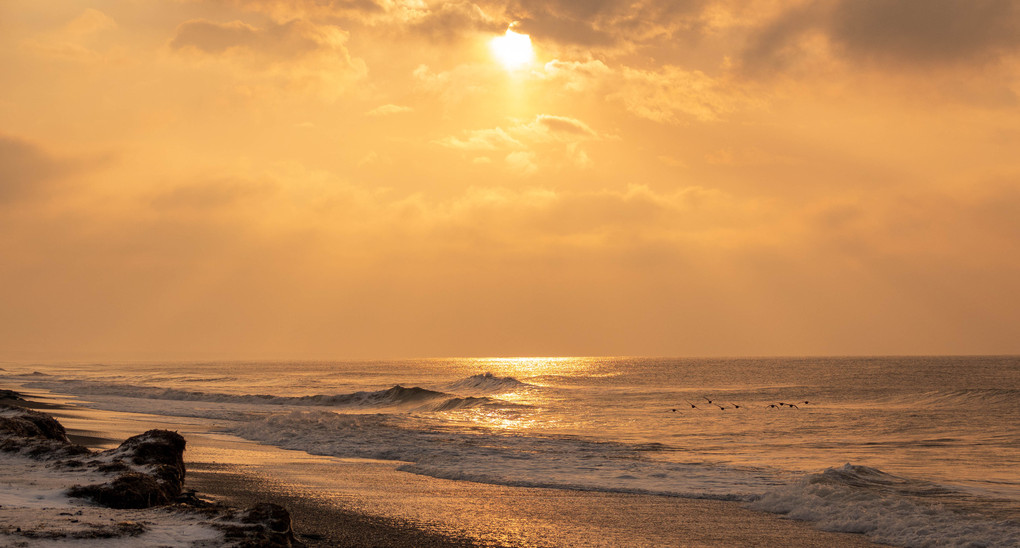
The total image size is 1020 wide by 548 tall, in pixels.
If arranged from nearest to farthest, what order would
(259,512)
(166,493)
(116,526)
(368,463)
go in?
(116,526), (259,512), (166,493), (368,463)

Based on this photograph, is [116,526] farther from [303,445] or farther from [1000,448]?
[1000,448]

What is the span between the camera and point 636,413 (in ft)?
135

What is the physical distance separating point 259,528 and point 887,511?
11.0 metres

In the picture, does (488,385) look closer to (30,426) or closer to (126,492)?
(30,426)

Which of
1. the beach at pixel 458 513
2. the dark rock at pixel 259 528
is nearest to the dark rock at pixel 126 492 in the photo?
the beach at pixel 458 513

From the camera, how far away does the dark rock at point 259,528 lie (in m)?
7.14

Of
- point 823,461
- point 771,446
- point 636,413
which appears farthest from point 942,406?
point 823,461

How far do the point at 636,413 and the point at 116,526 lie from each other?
119ft

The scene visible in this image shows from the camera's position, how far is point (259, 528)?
7.54 meters

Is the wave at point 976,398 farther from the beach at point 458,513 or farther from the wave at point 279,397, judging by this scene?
the beach at point 458,513

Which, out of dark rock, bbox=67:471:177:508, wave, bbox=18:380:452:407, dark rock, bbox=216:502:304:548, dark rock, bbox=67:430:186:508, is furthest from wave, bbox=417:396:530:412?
dark rock, bbox=216:502:304:548

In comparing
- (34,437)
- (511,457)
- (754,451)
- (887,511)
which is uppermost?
(34,437)

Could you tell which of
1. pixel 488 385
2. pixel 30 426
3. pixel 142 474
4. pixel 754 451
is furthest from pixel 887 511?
pixel 488 385

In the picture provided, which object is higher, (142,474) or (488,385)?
(142,474)
